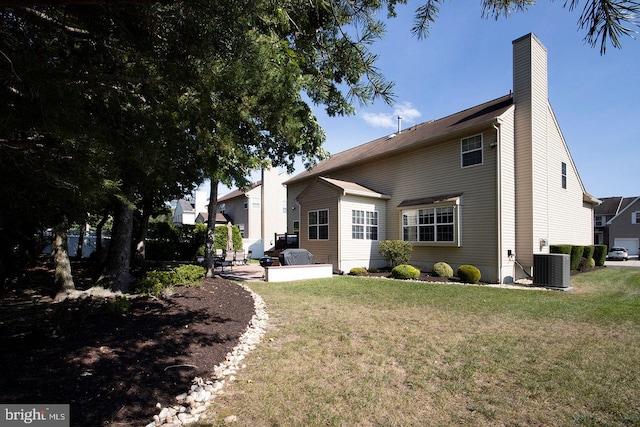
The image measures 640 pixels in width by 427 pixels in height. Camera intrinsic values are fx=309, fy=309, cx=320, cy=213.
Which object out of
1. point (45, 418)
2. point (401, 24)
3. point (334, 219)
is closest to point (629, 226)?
point (334, 219)

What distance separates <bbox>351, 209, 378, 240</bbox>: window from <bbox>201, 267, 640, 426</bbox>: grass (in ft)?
25.0

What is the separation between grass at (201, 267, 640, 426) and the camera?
3117 mm

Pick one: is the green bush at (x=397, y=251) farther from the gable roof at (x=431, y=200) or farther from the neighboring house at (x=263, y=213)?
the neighboring house at (x=263, y=213)

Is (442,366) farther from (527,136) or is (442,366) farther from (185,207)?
(185,207)

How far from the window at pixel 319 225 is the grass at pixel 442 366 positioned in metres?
8.07

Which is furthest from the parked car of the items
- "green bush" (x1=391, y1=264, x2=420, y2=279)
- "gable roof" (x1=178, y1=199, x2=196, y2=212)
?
"gable roof" (x1=178, y1=199, x2=196, y2=212)

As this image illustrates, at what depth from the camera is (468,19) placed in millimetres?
2602

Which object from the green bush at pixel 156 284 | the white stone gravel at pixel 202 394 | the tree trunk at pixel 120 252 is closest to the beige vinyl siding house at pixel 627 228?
the white stone gravel at pixel 202 394

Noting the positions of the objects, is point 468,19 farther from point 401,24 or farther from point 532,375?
point 532,375

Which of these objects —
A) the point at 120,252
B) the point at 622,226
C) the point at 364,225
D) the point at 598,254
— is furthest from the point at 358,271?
the point at 622,226

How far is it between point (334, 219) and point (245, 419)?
41.4 feet

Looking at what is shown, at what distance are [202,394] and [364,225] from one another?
13.1 meters

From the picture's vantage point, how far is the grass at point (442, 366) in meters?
3.12

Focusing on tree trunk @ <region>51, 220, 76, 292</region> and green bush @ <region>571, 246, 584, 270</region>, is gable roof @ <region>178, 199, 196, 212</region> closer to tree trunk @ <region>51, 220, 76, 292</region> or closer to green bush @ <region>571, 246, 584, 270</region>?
tree trunk @ <region>51, 220, 76, 292</region>
